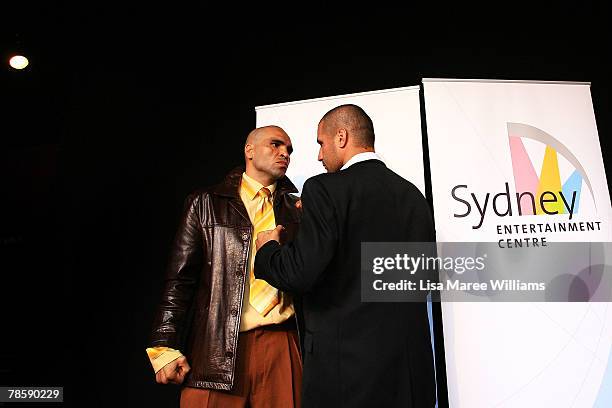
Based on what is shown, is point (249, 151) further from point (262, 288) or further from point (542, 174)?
point (542, 174)

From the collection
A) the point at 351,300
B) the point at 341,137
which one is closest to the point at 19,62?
the point at 341,137

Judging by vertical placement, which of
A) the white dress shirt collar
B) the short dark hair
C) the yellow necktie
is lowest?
the yellow necktie

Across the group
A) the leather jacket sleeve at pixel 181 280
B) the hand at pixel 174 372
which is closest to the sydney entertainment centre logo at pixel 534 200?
the leather jacket sleeve at pixel 181 280

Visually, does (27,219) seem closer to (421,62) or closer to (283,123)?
(283,123)

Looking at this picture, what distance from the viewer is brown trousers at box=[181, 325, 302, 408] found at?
198 cm

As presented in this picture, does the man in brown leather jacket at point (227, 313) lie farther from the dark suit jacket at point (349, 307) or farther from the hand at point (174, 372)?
the dark suit jacket at point (349, 307)

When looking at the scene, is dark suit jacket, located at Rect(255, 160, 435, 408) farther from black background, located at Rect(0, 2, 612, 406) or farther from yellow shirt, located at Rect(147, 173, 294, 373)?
black background, located at Rect(0, 2, 612, 406)

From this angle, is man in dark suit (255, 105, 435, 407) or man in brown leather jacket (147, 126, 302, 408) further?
man in brown leather jacket (147, 126, 302, 408)

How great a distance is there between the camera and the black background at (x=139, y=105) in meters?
3.05

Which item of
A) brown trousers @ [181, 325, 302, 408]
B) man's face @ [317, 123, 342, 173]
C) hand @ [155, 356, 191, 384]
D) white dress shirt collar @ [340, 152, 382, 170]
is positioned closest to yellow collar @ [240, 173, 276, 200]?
man's face @ [317, 123, 342, 173]

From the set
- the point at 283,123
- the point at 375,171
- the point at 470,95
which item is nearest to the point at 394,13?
the point at 470,95

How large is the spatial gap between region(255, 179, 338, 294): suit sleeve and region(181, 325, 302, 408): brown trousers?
1.32 ft

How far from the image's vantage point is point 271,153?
2359mm

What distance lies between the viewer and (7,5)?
3275mm
